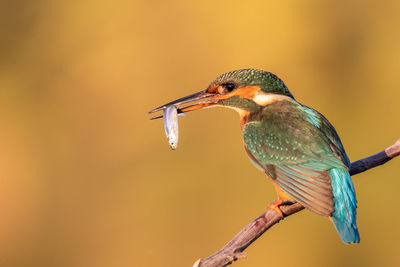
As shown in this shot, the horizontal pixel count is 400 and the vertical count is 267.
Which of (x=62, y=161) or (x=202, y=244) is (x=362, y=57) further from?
(x=62, y=161)

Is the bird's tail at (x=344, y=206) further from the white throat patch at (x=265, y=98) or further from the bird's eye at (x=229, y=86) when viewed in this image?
the bird's eye at (x=229, y=86)

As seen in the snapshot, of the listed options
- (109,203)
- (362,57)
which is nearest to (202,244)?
(109,203)

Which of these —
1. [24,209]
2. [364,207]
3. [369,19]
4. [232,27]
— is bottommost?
[364,207]

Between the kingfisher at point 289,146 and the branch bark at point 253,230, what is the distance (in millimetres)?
55

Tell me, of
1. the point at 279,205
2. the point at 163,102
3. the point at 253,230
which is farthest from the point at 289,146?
the point at 163,102

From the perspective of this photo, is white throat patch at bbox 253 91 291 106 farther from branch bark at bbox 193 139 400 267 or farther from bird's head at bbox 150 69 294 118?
branch bark at bbox 193 139 400 267

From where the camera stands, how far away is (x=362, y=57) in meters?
4.18

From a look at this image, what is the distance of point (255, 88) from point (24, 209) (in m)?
2.78

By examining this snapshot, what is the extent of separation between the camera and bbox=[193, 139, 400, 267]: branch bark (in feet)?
5.60

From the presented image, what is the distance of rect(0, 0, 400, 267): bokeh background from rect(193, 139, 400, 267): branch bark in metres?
1.58

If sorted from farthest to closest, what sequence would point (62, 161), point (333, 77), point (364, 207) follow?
point (62, 161) → point (333, 77) → point (364, 207)

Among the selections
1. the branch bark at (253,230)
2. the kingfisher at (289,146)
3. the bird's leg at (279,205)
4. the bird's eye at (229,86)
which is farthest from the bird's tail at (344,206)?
the bird's eye at (229,86)

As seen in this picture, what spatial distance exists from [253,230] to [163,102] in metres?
2.47

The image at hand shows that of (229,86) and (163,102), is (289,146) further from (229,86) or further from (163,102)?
(163,102)
